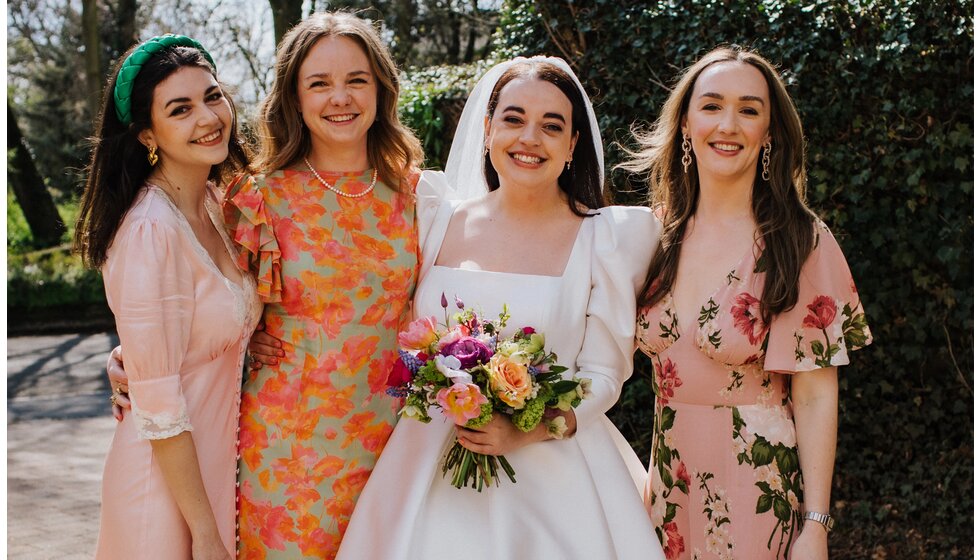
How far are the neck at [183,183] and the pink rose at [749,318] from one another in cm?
184

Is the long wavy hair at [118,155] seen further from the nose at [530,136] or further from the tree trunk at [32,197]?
the tree trunk at [32,197]

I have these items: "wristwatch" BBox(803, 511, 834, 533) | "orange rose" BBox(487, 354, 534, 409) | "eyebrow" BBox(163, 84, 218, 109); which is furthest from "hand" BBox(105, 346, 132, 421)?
"wristwatch" BBox(803, 511, 834, 533)

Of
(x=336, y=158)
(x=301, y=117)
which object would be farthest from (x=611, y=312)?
(x=301, y=117)

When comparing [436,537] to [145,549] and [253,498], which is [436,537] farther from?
[145,549]

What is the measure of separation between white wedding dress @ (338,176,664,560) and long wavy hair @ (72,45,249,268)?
102 centimetres

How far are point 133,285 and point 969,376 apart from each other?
4391 mm

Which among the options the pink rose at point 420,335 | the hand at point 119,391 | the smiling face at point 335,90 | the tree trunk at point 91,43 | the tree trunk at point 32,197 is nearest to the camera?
the pink rose at point 420,335

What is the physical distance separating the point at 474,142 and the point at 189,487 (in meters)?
1.63

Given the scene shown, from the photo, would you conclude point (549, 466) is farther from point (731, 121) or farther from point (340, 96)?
point (340, 96)

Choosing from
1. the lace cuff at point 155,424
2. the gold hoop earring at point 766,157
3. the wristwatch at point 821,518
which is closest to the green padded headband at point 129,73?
the lace cuff at point 155,424

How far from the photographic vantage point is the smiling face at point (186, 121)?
299cm

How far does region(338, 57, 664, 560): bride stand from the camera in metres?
2.85

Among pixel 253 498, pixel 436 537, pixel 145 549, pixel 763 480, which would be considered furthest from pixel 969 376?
pixel 145 549

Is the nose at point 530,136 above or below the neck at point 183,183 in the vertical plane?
above
